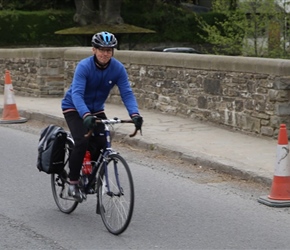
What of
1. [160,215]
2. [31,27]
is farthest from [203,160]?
[31,27]

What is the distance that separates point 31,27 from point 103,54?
3047 cm

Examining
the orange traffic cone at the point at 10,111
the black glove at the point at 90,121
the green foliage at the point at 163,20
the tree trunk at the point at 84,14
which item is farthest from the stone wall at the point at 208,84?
the green foliage at the point at 163,20

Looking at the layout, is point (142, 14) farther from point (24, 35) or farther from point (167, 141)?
point (167, 141)

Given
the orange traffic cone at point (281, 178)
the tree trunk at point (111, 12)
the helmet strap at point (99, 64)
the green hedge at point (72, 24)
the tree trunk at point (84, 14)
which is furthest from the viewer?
the tree trunk at point (84, 14)

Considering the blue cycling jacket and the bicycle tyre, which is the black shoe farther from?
the blue cycling jacket

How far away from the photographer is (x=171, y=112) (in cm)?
1513

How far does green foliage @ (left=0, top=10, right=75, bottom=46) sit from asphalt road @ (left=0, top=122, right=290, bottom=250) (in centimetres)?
2644

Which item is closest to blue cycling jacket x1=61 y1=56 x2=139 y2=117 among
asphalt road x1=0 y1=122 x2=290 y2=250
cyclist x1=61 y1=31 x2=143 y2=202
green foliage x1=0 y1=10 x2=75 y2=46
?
cyclist x1=61 y1=31 x2=143 y2=202

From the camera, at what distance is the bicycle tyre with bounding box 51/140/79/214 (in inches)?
327

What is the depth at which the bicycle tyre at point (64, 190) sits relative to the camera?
8.30 meters

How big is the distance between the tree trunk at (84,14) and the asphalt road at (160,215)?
26.9 m

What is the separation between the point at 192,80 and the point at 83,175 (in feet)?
21.5

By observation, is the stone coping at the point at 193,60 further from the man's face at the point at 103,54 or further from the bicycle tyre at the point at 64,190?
the man's face at the point at 103,54

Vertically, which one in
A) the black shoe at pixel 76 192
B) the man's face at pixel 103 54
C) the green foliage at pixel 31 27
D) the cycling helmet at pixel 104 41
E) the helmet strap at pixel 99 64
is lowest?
the green foliage at pixel 31 27
